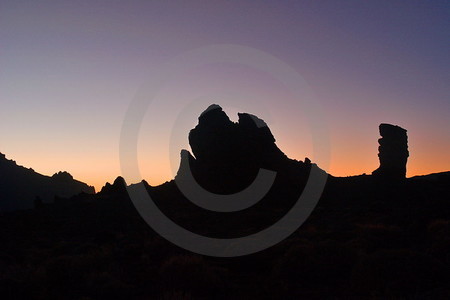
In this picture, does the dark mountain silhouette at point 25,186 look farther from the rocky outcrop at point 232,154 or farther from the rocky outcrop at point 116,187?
the rocky outcrop at point 232,154

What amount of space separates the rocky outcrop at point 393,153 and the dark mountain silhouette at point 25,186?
4608 inches

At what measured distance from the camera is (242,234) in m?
30.4

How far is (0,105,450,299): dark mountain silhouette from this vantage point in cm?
1231

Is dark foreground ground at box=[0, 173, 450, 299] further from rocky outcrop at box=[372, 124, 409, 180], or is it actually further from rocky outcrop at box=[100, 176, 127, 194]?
rocky outcrop at box=[100, 176, 127, 194]

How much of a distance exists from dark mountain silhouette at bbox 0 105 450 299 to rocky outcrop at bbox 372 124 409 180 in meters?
0.18

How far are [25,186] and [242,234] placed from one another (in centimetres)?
14098

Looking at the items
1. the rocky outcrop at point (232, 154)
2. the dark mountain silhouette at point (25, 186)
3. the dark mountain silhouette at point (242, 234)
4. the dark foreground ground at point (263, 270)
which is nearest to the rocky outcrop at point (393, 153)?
the dark mountain silhouette at point (242, 234)

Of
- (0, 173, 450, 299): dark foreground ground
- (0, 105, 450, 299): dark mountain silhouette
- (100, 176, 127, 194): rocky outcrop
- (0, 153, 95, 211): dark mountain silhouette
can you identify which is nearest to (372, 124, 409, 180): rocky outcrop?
(0, 105, 450, 299): dark mountain silhouette

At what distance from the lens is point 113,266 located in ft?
52.9

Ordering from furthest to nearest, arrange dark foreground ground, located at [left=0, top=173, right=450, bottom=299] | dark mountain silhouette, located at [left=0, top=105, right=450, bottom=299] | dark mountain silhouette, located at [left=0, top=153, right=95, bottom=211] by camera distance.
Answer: dark mountain silhouette, located at [left=0, top=153, right=95, bottom=211], dark mountain silhouette, located at [left=0, top=105, right=450, bottom=299], dark foreground ground, located at [left=0, top=173, right=450, bottom=299]

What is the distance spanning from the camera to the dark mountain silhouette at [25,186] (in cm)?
13438

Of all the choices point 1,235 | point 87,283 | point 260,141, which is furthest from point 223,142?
point 87,283

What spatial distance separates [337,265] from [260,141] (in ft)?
136

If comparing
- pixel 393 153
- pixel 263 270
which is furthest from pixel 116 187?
pixel 263 270
